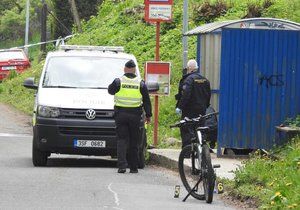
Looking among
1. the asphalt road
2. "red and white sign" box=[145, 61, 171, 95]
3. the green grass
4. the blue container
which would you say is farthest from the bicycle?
"red and white sign" box=[145, 61, 171, 95]

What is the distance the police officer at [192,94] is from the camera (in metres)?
16.8

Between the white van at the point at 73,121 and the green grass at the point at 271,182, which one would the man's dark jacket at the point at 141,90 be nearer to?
the white van at the point at 73,121

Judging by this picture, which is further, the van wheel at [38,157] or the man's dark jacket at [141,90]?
the van wheel at [38,157]

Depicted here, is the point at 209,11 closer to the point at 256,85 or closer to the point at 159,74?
the point at 159,74

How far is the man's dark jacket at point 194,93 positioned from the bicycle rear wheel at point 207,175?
4.33m

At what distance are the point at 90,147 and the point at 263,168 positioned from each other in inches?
152

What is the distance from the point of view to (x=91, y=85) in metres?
17.6

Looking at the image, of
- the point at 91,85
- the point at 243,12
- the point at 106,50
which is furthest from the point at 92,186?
the point at 243,12

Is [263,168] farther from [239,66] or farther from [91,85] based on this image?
[91,85]

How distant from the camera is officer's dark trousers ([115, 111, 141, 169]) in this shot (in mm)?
15914

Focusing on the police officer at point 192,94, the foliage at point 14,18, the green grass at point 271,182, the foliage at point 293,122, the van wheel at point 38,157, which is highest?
the foliage at point 14,18

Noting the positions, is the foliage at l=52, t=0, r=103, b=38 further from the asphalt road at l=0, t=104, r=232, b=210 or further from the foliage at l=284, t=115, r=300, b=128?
the foliage at l=284, t=115, r=300, b=128

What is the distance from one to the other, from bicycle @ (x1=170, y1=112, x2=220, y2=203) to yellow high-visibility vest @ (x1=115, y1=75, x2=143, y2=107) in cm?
268

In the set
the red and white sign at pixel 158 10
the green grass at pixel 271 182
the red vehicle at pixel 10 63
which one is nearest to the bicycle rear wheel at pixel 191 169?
the green grass at pixel 271 182
